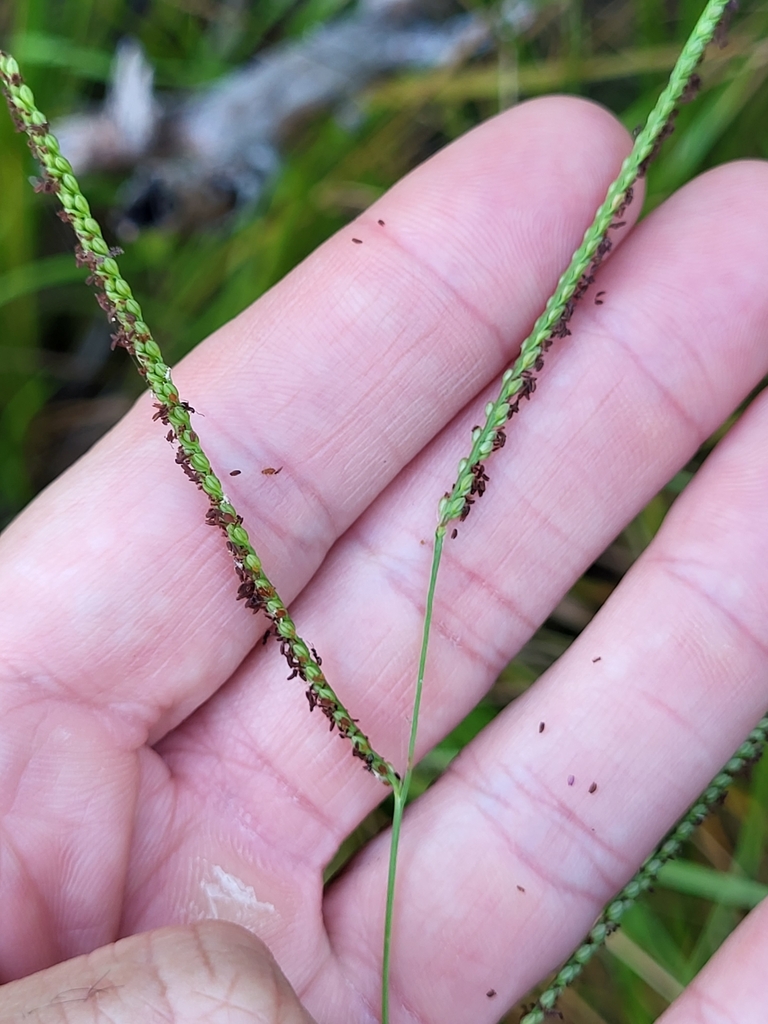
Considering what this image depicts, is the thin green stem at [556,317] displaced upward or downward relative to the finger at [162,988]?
upward

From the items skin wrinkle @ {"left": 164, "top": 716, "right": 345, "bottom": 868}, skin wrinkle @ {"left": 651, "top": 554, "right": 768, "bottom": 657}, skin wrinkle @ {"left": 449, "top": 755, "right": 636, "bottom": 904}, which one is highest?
skin wrinkle @ {"left": 651, "top": 554, "right": 768, "bottom": 657}

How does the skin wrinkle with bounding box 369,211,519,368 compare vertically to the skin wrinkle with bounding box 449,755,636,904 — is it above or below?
above

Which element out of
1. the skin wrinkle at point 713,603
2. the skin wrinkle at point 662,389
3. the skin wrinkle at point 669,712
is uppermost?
the skin wrinkle at point 662,389

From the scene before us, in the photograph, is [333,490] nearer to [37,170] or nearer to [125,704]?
[125,704]

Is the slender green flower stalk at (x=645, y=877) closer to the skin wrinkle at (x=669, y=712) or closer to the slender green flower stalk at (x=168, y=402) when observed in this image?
the skin wrinkle at (x=669, y=712)

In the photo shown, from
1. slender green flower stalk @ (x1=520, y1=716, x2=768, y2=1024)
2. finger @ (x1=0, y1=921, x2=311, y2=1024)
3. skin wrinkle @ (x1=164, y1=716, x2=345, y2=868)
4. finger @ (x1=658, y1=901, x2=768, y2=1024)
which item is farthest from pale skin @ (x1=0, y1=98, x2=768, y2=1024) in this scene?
finger @ (x1=0, y1=921, x2=311, y2=1024)

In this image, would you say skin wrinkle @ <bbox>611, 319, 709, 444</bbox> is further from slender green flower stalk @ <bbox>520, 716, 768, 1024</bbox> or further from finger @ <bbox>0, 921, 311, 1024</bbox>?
finger @ <bbox>0, 921, 311, 1024</bbox>

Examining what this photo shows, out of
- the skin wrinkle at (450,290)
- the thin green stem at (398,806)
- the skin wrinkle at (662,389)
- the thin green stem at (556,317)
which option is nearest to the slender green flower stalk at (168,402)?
the thin green stem at (398,806)

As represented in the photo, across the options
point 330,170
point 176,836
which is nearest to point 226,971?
point 176,836
